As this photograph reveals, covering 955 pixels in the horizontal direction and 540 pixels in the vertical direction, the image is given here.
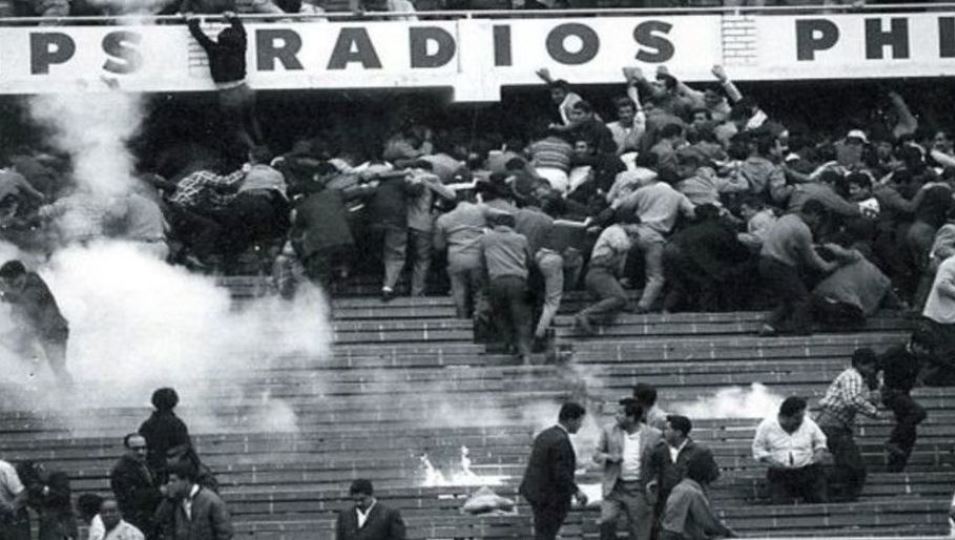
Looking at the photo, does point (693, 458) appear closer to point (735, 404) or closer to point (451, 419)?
point (451, 419)

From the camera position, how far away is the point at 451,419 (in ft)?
109

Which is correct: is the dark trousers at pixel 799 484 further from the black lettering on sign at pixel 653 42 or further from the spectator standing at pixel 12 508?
the black lettering on sign at pixel 653 42

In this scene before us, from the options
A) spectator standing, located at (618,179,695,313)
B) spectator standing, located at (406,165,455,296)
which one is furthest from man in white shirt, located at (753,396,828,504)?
spectator standing, located at (406,165,455,296)

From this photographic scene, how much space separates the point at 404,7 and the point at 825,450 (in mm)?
10707

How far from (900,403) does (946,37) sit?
9635 millimetres

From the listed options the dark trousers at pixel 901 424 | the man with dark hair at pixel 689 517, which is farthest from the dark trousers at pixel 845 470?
the man with dark hair at pixel 689 517

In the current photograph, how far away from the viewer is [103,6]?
3944 centimetres

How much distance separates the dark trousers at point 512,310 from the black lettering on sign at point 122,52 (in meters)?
6.04

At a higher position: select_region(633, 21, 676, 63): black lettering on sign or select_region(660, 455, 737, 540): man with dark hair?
select_region(633, 21, 676, 63): black lettering on sign

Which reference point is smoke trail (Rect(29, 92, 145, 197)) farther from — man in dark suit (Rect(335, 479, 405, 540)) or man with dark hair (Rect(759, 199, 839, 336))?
man in dark suit (Rect(335, 479, 405, 540))

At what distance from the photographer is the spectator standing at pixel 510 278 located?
34125mm

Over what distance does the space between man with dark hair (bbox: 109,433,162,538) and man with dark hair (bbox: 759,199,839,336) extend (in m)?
7.27

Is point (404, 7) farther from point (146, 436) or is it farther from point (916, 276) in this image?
point (146, 436)

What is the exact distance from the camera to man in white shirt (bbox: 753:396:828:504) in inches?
1184
